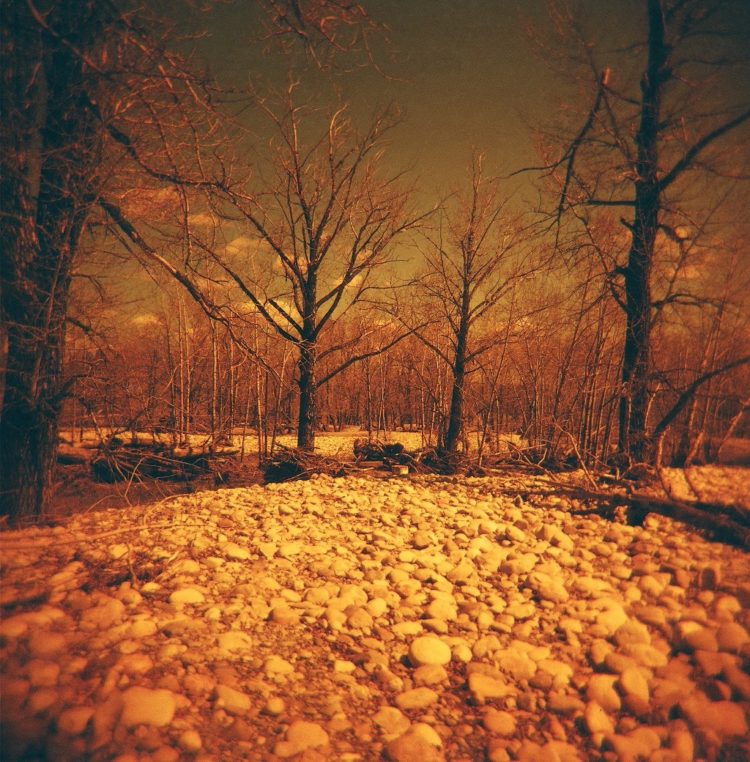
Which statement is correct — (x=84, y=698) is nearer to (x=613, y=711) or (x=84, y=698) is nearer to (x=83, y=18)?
(x=613, y=711)

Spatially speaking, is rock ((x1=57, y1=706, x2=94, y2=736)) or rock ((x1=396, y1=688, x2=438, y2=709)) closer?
rock ((x1=57, y1=706, x2=94, y2=736))

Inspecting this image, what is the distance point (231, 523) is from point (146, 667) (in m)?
2.28

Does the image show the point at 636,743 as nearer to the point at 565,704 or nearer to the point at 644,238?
the point at 565,704

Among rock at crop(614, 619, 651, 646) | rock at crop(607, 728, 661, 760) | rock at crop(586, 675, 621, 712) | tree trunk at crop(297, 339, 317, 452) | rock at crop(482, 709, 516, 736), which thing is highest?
tree trunk at crop(297, 339, 317, 452)

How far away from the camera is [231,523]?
408 cm

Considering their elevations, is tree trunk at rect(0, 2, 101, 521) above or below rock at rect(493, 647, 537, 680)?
above

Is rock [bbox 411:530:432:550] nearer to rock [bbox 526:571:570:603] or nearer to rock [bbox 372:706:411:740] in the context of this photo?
rock [bbox 526:571:570:603]

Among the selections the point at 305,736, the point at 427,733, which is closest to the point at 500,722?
the point at 427,733

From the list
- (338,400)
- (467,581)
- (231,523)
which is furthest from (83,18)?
(338,400)

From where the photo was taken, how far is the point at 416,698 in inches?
74.5

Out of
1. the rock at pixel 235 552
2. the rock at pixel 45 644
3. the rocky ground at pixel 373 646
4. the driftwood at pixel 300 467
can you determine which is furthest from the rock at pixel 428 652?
the driftwood at pixel 300 467

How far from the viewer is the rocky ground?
5.34 ft

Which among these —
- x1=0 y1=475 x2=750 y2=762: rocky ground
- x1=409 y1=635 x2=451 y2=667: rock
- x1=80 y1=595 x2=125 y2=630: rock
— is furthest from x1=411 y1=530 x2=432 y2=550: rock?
x1=80 y1=595 x2=125 y2=630: rock

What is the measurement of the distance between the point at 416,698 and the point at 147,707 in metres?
1.14
